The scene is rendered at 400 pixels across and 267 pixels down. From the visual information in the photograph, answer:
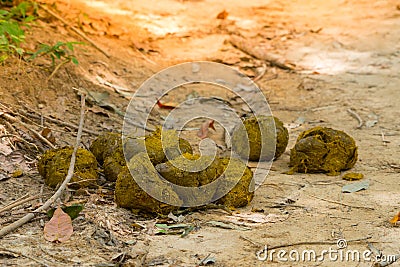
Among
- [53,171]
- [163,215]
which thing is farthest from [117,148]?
[163,215]

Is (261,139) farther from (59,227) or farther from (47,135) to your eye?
(59,227)

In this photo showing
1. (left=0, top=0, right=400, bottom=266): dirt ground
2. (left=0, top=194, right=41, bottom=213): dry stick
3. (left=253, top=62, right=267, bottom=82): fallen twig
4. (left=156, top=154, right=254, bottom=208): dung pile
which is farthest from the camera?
(left=253, top=62, right=267, bottom=82): fallen twig

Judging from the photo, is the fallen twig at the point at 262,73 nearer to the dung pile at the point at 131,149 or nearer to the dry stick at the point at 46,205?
the dung pile at the point at 131,149

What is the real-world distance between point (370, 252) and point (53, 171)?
62.5 inches

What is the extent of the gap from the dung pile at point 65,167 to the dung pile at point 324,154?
1206 millimetres

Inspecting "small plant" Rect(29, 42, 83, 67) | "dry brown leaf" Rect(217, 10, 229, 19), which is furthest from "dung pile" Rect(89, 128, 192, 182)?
"dry brown leaf" Rect(217, 10, 229, 19)

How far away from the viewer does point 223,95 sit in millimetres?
5035

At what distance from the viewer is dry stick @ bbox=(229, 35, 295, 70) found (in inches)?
224

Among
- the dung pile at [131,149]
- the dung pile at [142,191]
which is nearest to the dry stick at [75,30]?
the dung pile at [131,149]

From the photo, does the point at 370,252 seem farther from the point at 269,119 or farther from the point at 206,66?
the point at 206,66

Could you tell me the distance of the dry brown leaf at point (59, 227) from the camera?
8.12 ft

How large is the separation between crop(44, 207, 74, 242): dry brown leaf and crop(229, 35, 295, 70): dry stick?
138 inches

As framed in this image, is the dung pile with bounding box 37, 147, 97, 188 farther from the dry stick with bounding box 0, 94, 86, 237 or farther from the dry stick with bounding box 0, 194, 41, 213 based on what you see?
the dry stick with bounding box 0, 194, 41, 213

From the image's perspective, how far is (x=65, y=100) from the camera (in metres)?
4.14
